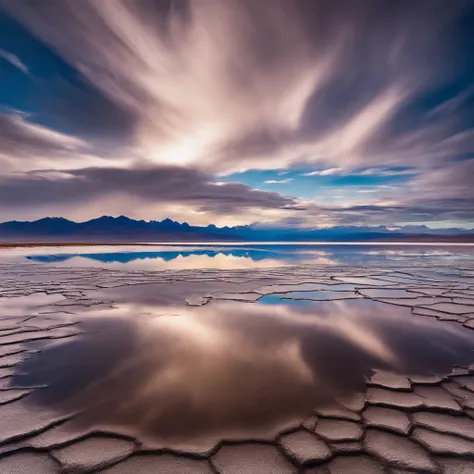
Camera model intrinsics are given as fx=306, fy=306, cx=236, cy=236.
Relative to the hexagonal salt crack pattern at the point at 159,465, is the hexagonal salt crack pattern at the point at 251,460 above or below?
below

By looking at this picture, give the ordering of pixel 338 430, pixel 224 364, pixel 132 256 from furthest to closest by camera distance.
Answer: pixel 132 256
pixel 224 364
pixel 338 430

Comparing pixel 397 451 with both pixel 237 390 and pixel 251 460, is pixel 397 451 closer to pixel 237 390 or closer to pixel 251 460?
pixel 251 460

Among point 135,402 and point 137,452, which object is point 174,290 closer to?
point 135,402

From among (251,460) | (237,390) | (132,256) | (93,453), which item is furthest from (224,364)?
(132,256)

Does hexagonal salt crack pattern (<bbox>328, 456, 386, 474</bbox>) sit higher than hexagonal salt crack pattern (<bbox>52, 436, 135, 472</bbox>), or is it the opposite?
hexagonal salt crack pattern (<bbox>52, 436, 135, 472</bbox>)

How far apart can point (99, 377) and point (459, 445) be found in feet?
8.90

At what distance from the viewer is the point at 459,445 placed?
6.01 feet

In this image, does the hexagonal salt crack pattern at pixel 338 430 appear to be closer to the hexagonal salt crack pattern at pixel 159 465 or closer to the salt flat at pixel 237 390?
the salt flat at pixel 237 390

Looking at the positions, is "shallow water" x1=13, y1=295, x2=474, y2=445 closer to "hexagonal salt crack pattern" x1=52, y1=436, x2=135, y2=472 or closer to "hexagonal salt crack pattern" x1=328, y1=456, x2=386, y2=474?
"hexagonal salt crack pattern" x1=52, y1=436, x2=135, y2=472

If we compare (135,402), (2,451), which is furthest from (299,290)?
(2,451)

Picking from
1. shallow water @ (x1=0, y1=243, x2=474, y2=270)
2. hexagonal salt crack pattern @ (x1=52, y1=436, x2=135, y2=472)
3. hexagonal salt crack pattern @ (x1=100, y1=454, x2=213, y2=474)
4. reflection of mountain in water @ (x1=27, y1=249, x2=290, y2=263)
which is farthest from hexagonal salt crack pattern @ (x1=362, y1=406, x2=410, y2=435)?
reflection of mountain in water @ (x1=27, y1=249, x2=290, y2=263)

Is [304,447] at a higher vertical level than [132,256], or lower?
lower

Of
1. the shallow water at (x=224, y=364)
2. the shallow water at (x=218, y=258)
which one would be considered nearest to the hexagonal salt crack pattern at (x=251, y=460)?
the shallow water at (x=224, y=364)

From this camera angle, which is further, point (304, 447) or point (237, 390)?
point (237, 390)
